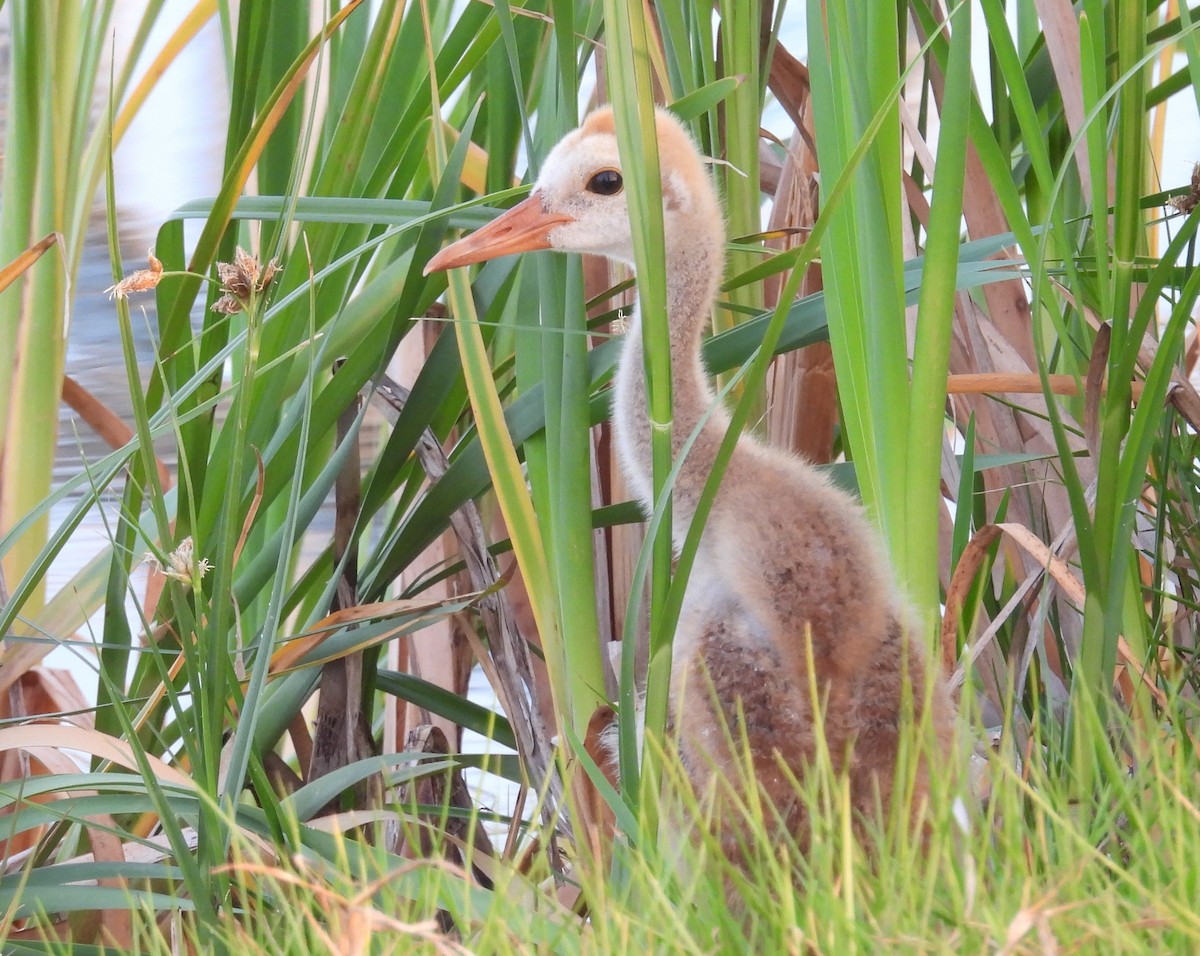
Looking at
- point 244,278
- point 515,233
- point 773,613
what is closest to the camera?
point 244,278

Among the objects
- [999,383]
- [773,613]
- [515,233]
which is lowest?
[773,613]

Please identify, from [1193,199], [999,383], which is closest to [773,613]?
[999,383]

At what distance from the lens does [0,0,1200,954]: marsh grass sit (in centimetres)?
54

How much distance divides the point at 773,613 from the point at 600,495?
1.38 ft

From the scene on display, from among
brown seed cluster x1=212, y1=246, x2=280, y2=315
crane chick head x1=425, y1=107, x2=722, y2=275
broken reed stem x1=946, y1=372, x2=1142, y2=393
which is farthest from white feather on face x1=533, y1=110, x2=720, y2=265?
brown seed cluster x1=212, y1=246, x2=280, y2=315

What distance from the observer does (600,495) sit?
1.16 m

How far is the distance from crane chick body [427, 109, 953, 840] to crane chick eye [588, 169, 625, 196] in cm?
13

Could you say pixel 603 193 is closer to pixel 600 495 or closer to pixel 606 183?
pixel 606 183

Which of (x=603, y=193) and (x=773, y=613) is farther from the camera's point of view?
(x=603, y=193)

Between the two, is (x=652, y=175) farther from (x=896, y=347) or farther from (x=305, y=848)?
(x=305, y=848)

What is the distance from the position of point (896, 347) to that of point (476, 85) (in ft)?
1.91

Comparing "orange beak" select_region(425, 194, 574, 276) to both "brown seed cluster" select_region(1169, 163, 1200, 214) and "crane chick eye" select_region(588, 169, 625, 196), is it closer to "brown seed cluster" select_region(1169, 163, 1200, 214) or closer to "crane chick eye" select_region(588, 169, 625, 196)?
"crane chick eye" select_region(588, 169, 625, 196)

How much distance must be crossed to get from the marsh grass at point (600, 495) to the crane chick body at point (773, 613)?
1.1 inches

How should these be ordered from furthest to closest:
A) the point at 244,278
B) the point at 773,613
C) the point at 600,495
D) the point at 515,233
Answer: the point at 600,495
the point at 515,233
the point at 773,613
the point at 244,278
